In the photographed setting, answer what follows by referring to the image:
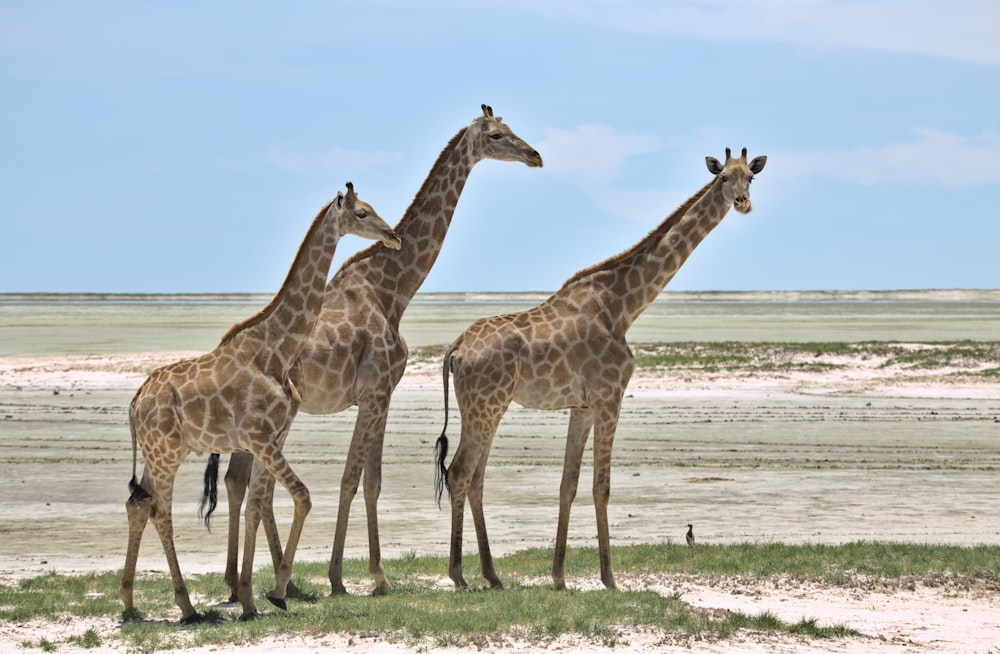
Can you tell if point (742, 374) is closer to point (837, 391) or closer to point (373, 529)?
point (837, 391)

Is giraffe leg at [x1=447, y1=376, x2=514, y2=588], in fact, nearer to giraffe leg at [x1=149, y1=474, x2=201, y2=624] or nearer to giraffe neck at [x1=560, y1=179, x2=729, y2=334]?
giraffe neck at [x1=560, y1=179, x2=729, y2=334]

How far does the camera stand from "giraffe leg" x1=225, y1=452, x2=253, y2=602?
34.8ft

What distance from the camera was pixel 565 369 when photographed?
1127 centimetres

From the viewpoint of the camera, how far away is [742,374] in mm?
32625

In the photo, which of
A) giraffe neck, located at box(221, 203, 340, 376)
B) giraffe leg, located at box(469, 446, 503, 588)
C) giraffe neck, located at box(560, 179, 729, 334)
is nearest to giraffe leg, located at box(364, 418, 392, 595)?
giraffe leg, located at box(469, 446, 503, 588)

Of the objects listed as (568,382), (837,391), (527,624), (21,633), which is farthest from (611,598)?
(837,391)

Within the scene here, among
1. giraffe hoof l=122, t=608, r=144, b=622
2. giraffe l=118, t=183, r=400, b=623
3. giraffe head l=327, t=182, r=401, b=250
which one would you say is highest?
giraffe head l=327, t=182, r=401, b=250

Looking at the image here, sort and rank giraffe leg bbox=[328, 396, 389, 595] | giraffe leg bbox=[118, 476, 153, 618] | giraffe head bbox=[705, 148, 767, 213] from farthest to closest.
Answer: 1. giraffe head bbox=[705, 148, 767, 213]
2. giraffe leg bbox=[328, 396, 389, 595]
3. giraffe leg bbox=[118, 476, 153, 618]

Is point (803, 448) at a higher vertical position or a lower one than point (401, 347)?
lower

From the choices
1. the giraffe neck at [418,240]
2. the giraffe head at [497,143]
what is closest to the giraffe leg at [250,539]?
the giraffe neck at [418,240]

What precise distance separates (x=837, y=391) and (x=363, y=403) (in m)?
21.0

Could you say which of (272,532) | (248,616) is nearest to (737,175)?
(272,532)

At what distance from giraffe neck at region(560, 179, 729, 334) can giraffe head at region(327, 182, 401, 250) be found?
84.0 inches

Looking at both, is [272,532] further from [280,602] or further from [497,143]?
[497,143]
